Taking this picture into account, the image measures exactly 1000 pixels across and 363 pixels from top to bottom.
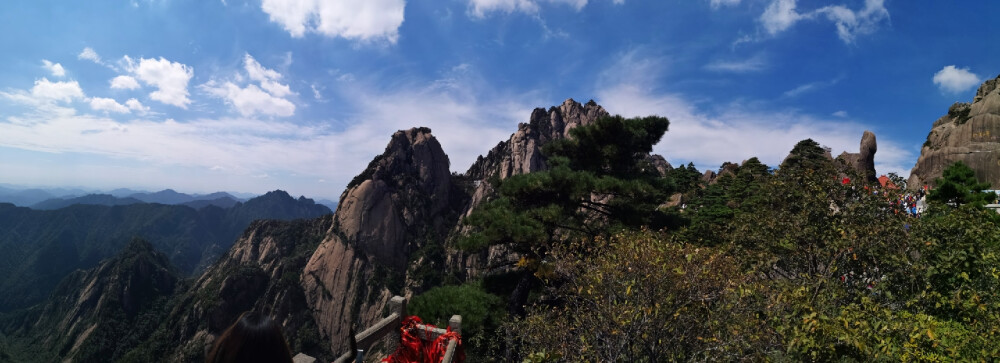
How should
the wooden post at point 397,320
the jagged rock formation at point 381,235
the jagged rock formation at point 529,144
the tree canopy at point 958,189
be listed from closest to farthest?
the wooden post at point 397,320 < the tree canopy at point 958,189 < the jagged rock formation at point 381,235 < the jagged rock formation at point 529,144

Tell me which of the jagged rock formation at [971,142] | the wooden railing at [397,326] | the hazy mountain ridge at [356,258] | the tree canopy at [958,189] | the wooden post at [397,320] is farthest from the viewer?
the hazy mountain ridge at [356,258]

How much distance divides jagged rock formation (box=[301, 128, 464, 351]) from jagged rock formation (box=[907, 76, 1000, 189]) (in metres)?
59.4

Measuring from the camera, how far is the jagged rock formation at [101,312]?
65.7 m

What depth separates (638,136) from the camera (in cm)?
1395

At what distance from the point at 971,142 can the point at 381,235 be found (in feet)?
231

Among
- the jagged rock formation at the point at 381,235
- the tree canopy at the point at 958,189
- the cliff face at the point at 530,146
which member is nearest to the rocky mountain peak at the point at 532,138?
the cliff face at the point at 530,146

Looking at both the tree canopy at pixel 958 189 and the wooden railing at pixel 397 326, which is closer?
the wooden railing at pixel 397 326

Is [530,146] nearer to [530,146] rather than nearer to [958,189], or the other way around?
[530,146]

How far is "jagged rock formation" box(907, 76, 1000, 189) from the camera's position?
34.9 meters

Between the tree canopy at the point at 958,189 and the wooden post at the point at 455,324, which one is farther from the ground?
the tree canopy at the point at 958,189

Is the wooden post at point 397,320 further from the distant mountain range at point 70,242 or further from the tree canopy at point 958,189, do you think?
the distant mountain range at point 70,242

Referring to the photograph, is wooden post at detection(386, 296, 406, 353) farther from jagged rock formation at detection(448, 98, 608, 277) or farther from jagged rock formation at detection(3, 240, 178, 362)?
jagged rock formation at detection(3, 240, 178, 362)

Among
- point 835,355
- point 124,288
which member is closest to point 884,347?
point 835,355

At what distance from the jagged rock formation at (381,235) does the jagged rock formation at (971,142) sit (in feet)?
195
